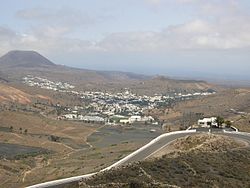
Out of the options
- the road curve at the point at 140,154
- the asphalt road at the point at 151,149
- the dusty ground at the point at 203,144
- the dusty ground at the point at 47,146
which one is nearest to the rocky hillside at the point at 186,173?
the dusty ground at the point at 203,144

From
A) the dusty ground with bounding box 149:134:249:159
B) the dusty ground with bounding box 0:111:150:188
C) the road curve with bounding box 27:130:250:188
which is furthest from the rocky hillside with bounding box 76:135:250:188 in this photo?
the dusty ground with bounding box 0:111:150:188

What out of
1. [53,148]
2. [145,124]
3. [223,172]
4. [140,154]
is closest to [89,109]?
[145,124]

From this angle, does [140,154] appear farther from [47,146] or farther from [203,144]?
[47,146]

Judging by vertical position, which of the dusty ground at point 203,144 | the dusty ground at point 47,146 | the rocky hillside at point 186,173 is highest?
the rocky hillside at point 186,173

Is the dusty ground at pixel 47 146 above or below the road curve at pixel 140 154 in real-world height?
below

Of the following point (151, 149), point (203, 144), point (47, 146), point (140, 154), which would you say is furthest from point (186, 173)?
point (47, 146)

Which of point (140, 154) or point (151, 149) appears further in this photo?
point (151, 149)

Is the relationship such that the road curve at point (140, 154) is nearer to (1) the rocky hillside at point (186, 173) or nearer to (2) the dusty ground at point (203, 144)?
(2) the dusty ground at point (203, 144)

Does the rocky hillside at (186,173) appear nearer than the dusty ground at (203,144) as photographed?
Yes

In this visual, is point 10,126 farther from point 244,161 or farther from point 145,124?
point 244,161

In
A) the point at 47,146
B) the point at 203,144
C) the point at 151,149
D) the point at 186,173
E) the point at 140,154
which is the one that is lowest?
the point at 47,146

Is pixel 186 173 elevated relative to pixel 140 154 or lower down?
elevated
